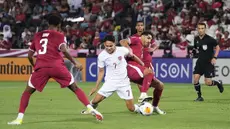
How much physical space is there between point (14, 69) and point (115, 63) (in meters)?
16.3

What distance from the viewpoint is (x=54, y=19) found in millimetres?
12227

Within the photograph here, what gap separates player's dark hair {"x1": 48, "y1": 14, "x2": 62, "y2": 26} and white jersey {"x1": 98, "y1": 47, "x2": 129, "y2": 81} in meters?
1.58

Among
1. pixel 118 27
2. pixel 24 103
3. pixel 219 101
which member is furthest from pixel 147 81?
pixel 118 27

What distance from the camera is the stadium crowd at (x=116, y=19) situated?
2894cm

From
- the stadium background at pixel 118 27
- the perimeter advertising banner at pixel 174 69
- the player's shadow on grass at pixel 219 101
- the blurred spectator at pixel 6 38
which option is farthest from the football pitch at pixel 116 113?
the blurred spectator at pixel 6 38

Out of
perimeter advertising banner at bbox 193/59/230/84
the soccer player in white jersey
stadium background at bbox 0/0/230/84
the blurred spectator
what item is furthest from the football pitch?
the blurred spectator

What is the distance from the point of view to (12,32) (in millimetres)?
33188

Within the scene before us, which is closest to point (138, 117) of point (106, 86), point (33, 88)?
point (106, 86)

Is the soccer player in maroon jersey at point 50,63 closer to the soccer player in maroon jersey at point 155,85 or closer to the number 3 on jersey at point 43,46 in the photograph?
the number 3 on jersey at point 43,46

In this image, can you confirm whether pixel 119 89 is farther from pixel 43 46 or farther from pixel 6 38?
pixel 6 38

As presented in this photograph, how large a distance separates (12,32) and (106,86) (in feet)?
66.6

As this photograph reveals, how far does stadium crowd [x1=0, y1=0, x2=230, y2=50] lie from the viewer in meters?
28.9

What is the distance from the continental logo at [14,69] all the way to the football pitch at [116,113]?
7.91 meters

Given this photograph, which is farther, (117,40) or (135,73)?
(117,40)
